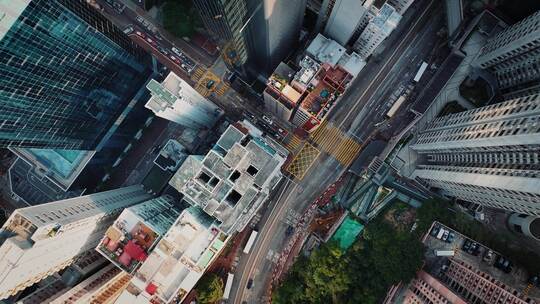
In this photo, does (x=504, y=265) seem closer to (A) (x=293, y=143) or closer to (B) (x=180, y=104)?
(A) (x=293, y=143)

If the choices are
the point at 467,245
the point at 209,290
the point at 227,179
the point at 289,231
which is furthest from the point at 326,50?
the point at 209,290

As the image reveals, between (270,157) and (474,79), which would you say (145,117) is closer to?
A: (270,157)

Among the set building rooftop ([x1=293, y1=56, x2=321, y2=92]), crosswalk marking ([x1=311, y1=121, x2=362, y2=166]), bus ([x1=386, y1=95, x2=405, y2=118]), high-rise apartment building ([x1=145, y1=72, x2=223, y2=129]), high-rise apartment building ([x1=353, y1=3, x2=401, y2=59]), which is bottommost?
high-rise apartment building ([x1=145, y1=72, x2=223, y2=129])

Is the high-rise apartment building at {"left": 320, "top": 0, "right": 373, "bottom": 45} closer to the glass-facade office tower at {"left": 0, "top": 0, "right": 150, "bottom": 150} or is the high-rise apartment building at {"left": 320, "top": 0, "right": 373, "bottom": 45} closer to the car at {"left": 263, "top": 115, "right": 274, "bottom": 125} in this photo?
the car at {"left": 263, "top": 115, "right": 274, "bottom": 125}

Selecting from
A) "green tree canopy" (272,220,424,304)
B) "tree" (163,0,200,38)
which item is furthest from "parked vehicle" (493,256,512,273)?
"tree" (163,0,200,38)

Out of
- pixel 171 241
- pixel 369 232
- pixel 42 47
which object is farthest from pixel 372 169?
pixel 42 47

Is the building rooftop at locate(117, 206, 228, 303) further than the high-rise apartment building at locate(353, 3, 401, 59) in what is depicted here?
No

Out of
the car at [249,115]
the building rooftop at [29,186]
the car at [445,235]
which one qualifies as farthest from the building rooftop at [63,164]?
the car at [445,235]
